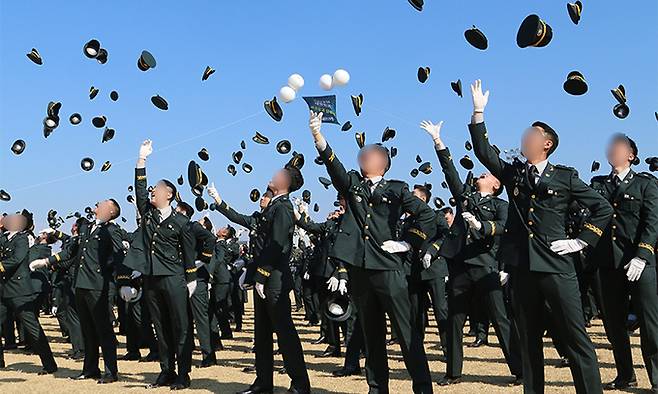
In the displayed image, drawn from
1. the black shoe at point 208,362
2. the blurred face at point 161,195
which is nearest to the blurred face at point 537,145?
the blurred face at point 161,195

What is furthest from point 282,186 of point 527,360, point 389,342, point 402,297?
point 389,342

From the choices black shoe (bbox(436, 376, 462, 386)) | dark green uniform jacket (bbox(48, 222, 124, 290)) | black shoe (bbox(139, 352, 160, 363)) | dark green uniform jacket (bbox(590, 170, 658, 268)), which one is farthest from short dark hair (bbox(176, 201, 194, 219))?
dark green uniform jacket (bbox(590, 170, 658, 268))

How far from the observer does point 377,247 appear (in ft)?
21.0

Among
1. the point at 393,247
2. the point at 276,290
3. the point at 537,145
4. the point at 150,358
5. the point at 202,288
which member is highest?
the point at 537,145

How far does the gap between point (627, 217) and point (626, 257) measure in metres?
0.40

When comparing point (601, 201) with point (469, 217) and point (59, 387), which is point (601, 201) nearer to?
point (469, 217)

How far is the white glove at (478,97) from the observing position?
5297 mm

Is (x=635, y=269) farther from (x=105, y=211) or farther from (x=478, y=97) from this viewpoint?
(x=105, y=211)

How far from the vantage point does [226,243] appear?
1738 cm

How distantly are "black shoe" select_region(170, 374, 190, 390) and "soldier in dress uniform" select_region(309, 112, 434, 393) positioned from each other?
8.55 ft

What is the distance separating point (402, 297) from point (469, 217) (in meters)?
1.83

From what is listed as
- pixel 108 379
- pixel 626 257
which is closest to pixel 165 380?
pixel 108 379

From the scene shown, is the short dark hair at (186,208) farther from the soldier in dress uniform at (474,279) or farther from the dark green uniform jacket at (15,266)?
the soldier in dress uniform at (474,279)

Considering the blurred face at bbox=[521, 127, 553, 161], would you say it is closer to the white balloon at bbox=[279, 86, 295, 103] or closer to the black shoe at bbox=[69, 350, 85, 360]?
the white balloon at bbox=[279, 86, 295, 103]
